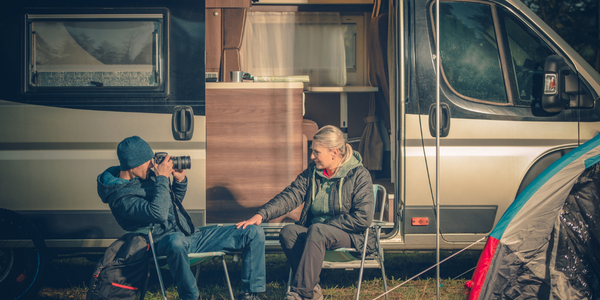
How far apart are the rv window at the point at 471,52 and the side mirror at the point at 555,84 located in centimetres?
26

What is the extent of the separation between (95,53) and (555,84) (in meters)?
3.14

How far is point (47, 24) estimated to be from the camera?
120 inches

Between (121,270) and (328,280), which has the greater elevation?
(121,270)

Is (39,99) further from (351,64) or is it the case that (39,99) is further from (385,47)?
(351,64)

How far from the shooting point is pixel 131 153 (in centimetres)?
260

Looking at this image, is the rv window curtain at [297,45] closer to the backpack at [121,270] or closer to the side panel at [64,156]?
the side panel at [64,156]

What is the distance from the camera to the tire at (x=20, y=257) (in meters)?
3.00

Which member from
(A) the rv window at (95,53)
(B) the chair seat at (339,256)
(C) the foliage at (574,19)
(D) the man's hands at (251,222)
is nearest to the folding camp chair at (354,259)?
(B) the chair seat at (339,256)

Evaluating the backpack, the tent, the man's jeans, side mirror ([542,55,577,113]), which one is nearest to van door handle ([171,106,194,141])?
the man's jeans

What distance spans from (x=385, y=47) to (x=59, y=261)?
146 inches

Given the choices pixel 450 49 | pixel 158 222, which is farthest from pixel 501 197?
pixel 158 222

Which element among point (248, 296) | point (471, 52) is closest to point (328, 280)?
point (248, 296)

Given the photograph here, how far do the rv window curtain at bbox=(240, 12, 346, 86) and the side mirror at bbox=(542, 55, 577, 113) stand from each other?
233 cm

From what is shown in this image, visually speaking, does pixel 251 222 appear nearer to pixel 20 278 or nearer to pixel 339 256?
pixel 339 256
